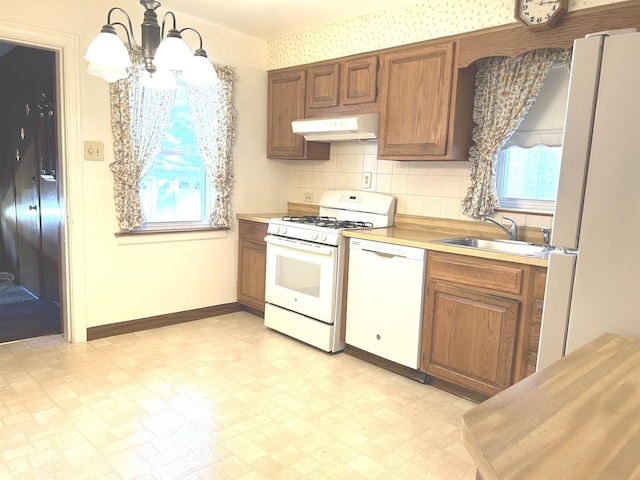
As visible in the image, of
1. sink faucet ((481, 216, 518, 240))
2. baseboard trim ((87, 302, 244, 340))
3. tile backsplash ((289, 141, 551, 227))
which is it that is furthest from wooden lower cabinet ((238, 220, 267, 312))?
sink faucet ((481, 216, 518, 240))

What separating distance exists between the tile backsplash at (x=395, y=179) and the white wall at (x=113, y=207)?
11.0 inches

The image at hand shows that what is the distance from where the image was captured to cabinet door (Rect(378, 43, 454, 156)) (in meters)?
2.95

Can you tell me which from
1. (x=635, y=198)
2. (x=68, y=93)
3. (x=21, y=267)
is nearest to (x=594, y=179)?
(x=635, y=198)

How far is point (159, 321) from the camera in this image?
3738mm

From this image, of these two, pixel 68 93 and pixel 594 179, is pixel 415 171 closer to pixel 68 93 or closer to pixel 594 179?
pixel 594 179

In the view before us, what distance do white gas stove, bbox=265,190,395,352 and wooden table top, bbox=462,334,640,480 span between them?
2.22 metres

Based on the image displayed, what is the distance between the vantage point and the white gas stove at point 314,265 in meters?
3.25

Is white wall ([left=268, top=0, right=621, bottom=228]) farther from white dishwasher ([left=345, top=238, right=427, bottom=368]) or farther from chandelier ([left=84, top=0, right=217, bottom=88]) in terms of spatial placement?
chandelier ([left=84, top=0, right=217, bottom=88])

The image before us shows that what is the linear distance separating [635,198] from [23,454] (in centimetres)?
245

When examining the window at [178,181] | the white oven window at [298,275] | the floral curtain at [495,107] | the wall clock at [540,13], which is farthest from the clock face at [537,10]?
the window at [178,181]

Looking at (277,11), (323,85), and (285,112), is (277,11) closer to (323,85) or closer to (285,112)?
(323,85)

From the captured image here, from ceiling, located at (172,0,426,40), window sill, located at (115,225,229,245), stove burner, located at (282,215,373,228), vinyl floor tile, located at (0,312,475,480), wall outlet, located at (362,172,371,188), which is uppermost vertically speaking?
ceiling, located at (172,0,426,40)

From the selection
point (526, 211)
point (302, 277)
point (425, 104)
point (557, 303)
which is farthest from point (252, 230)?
point (557, 303)

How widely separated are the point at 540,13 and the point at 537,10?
2 cm
